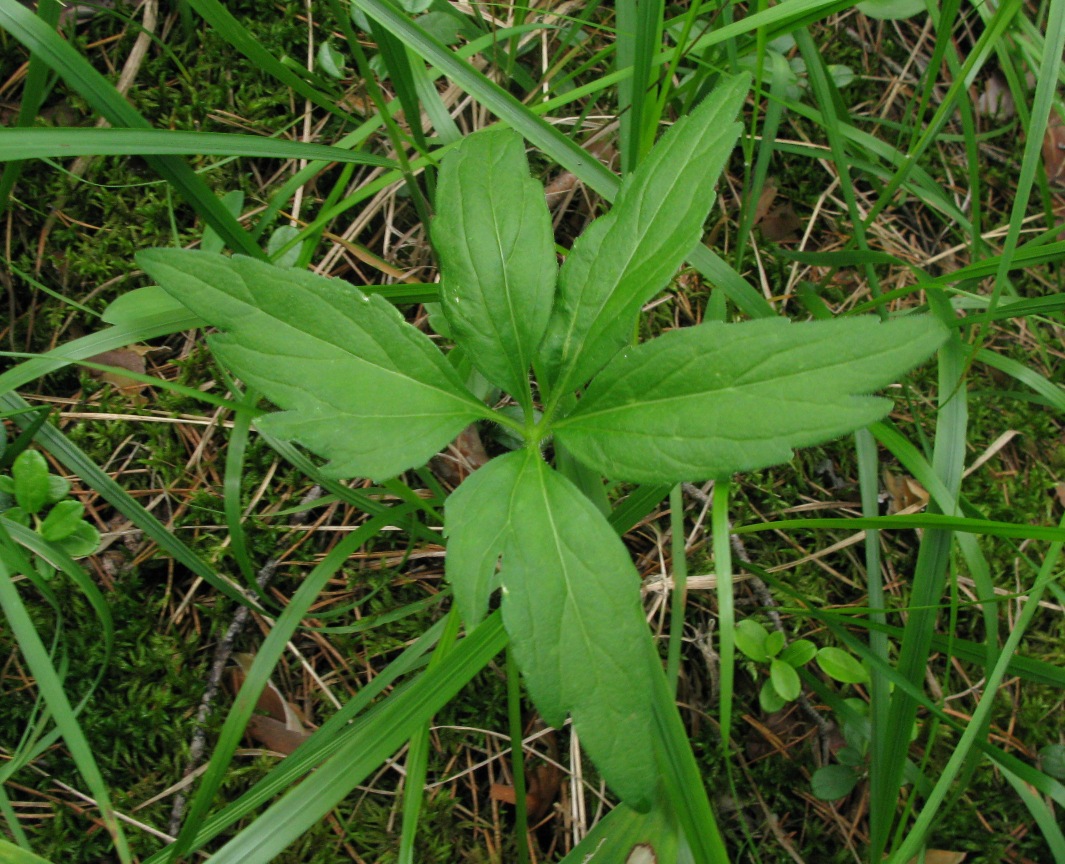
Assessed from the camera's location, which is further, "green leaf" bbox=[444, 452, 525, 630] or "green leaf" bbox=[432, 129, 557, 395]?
"green leaf" bbox=[432, 129, 557, 395]

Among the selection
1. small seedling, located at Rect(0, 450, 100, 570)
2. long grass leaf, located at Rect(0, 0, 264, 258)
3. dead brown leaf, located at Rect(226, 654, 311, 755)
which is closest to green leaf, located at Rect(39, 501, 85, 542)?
small seedling, located at Rect(0, 450, 100, 570)

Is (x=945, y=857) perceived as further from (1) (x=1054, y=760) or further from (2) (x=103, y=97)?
(2) (x=103, y=97)

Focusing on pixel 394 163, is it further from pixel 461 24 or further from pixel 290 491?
pixel 290 491

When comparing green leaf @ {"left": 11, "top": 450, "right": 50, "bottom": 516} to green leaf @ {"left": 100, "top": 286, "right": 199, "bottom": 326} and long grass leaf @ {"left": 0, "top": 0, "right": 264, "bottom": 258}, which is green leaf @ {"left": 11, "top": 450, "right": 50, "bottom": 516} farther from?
long grass leaf @ {"left": 0, "top": 0, "right": 264, "bottom": 258}

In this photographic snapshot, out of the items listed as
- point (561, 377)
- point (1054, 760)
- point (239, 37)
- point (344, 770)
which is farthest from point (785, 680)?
point (239, 37)

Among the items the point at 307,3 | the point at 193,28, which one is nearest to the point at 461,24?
the point at 307,3

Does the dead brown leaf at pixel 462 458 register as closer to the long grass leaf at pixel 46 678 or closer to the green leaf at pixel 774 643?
the green leaf at pixel 774 643

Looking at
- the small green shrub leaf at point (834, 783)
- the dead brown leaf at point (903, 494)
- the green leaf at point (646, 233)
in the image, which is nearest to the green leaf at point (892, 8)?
the green leaf at point (646, 233)
